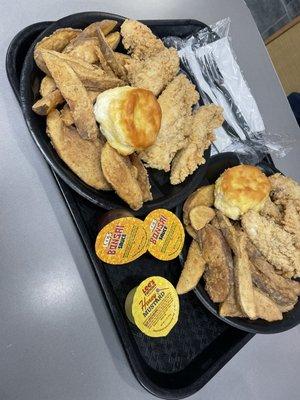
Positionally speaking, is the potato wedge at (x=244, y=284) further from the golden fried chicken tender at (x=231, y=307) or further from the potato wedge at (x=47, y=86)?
the potato wedge at (x=47, y=86)

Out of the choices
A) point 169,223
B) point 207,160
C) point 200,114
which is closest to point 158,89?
point 200,114

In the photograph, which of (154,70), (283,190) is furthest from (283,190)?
(154,70)

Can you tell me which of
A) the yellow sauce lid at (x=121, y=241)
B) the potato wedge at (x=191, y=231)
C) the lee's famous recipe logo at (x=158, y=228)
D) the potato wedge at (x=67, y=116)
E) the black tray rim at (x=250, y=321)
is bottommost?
the black tray rim at (x=250, y=321)

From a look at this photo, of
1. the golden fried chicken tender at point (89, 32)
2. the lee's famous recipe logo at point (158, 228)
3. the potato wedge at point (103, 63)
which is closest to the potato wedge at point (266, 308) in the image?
the lee's famous recipe logo at point (158, 228)

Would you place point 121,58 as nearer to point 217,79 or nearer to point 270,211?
point 217,79

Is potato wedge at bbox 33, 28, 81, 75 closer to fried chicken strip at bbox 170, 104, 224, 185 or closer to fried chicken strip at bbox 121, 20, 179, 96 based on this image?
fried chicken strip at bbox 121, 20, 179, 96

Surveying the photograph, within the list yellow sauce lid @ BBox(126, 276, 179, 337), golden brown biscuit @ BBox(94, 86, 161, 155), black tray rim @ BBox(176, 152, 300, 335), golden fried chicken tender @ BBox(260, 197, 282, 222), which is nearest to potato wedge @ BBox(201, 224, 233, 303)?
black tray rim @ BBox(176, 152, 300, 335)

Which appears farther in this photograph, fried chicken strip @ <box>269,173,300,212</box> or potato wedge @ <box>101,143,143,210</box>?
fried chicken strip @ <box>269,173,300,212</box>
